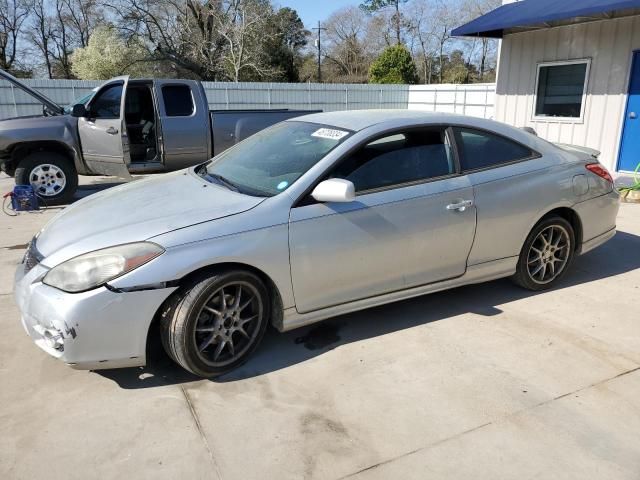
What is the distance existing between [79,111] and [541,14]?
26.7ft

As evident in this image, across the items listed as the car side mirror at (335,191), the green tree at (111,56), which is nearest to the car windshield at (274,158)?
the car side mirror at (335,191)

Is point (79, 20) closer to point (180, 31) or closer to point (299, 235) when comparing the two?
point (180, 31)

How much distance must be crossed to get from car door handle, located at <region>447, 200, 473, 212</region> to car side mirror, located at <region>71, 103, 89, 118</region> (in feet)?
22.0

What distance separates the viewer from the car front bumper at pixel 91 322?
2.82 m

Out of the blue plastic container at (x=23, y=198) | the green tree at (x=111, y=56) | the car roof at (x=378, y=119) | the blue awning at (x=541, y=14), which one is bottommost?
the blue plastic container at (x=23, y=198)

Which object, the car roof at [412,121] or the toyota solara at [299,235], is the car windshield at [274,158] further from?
the car roof at [412,121]

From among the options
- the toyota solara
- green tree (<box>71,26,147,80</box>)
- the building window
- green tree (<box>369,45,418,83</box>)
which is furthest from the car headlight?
green tree (<box>71,26,147,80</box>)

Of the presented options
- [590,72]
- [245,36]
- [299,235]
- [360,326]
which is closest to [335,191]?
[299,235]

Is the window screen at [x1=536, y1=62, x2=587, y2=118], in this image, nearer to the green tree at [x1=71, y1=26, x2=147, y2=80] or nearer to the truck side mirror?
the truck side mirror

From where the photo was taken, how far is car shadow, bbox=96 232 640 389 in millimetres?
3297

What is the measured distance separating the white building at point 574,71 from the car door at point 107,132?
715cm

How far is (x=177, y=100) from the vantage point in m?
8.57

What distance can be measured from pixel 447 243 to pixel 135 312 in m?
2.22

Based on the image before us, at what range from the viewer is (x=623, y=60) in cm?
931
